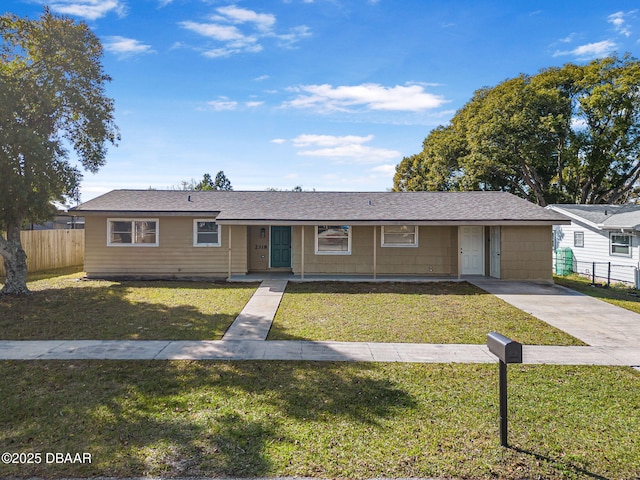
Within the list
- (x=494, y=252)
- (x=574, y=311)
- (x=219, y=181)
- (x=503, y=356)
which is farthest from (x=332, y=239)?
(x=219, y=181)

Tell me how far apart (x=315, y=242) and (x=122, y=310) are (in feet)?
24.7

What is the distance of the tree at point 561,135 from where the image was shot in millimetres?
24172

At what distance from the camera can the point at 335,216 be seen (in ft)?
46.8

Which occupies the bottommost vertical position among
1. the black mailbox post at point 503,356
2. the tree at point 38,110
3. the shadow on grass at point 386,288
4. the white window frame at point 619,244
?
the shadow on grass at point 386,288

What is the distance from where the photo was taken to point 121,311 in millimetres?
9391

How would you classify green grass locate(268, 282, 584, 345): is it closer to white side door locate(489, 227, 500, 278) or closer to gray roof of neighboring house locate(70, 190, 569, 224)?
white side door locate(489, 227, 500, 278)

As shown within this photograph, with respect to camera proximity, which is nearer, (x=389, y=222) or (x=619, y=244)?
(x=389, y=222)

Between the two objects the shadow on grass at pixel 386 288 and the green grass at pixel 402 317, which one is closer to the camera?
the green grass at pixel 402 317

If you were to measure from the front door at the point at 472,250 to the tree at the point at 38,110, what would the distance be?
46.0 ft

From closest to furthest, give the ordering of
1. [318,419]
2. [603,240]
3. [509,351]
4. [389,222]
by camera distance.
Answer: [509,351]
[318,419]
[389,222]
[603,240]

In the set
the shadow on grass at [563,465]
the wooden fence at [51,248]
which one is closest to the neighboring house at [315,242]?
the wooden fence at [51,248]

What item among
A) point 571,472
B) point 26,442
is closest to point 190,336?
point 26,442

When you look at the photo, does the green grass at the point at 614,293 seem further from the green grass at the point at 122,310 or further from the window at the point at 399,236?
the green grass at the point at 122,310

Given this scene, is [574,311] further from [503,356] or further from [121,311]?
[121,311]
